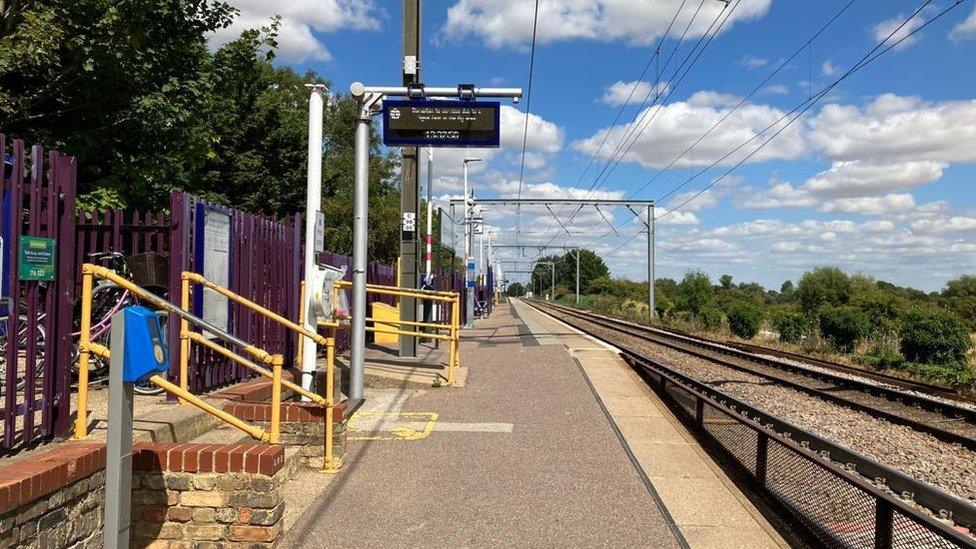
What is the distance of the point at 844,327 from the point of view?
85.0 feet

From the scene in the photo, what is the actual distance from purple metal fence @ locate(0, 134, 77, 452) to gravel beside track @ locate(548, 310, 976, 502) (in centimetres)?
806

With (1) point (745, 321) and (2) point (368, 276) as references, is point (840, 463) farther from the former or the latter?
(1) point (745, 321)

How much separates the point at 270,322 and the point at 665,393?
6.22 meters

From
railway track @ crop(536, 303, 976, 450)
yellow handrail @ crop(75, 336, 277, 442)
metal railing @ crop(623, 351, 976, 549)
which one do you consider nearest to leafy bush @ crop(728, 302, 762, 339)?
railway track @ crop(536, 303, 976, 450)

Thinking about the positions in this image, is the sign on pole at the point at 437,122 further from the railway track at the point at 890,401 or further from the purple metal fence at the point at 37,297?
the railway track at the point at 890,401

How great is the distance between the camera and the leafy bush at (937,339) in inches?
787

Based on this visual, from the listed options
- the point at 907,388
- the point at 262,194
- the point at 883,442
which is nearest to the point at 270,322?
the point at 883,442

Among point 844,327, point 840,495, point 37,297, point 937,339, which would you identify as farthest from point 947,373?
point 37,297

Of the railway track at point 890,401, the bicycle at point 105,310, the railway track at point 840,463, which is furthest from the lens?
the railway track at point 890,401

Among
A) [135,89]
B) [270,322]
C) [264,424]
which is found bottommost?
[264,424]

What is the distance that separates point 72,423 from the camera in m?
5.46

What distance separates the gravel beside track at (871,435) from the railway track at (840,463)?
0.02 meters

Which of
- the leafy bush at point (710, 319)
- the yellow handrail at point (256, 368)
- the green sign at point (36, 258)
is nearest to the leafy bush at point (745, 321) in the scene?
the leafy bush at point (710, 319)

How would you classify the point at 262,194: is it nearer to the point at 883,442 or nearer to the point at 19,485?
the point at 883,442
